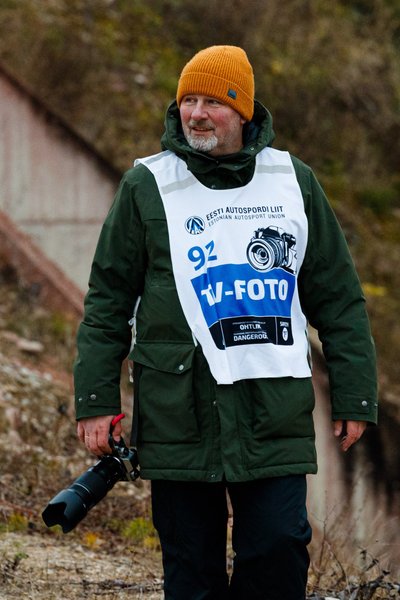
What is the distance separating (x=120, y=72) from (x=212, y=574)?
794 centimetres

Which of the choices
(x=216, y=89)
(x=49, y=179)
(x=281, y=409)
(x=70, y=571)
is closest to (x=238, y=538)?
(x=281, y=409)

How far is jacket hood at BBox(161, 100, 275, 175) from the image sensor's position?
3.52m

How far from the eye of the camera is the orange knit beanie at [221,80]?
143 inches

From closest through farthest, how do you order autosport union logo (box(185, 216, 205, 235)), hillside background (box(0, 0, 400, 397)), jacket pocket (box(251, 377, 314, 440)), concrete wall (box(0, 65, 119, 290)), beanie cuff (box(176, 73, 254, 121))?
1. jacket pocket (box(251, 377, 314, 440))
2. autosport union logo (box(185, 216, 205, 235))
3. beanie cuff (box(176, 73, 254, 121))
4. concrete wall (box(0, 65, 119, 290))
5. hillside background (box(0, 0, 400, 397))

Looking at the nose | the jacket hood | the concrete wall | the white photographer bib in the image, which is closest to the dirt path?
the white photographer bib

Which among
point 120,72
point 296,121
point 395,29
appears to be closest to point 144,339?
point 120,72

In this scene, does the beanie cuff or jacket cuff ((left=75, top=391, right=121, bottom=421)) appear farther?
the beanie cuff

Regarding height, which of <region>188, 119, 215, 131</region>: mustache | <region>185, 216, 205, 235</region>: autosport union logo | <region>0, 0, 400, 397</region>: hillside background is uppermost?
<region>0, 0, 400, 397</region>: hillside background

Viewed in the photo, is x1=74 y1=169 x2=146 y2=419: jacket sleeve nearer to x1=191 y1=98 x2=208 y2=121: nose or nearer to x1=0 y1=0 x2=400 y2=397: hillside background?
x1=191 y1=98 x2=208 y2=121: nose

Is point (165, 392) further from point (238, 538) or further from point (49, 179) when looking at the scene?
point (49, 179)

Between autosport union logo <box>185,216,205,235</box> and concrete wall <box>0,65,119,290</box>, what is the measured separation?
5472 mm

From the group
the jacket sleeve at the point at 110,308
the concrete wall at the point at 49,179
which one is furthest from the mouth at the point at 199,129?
the concrete wall at the point at 49,179

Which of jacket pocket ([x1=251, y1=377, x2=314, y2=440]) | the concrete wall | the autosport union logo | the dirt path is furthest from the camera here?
the concrete wall

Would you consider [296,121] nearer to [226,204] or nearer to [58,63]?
[58,63]
